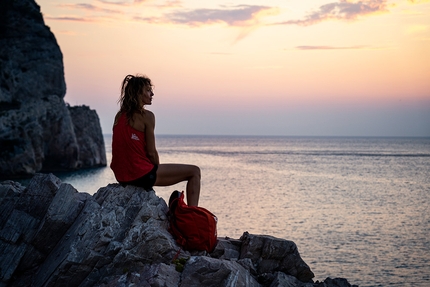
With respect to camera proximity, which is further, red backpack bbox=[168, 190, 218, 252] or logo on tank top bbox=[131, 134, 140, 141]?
logo on tank top bbox=[131, 134, 140, 141]

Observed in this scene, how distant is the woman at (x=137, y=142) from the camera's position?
9.38 metres

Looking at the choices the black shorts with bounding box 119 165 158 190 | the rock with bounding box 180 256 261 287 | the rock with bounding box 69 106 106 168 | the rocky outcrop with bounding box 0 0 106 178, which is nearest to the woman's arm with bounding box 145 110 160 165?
the black shorts with bounding box 119 165 158 190

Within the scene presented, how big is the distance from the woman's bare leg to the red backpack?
0.43 metres

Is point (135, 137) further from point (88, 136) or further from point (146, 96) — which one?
point (88, 136)

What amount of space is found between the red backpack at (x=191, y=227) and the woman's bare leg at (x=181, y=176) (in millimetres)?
427

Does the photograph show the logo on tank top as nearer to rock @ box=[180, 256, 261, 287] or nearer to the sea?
rock @ box=[180, 256, 261, 287]

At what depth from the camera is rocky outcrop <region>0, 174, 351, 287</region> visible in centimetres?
803

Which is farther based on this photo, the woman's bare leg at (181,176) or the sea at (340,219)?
the sea at (340,219)

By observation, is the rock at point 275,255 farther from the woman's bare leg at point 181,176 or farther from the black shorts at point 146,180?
the black shorts at point 146,180

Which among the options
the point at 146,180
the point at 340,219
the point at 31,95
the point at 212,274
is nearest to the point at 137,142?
the point at 146,180

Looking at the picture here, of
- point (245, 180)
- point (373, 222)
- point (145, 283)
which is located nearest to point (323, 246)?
point (373, 222)

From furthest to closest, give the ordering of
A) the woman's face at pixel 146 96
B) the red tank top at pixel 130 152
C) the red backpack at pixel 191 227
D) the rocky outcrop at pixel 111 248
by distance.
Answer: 1. the red tank top at pixel 130 152
2. the woman's face at pixel 146 96
3. the red backpack at pixel 191 227
4. the rocky outcrop at pixel 111 248

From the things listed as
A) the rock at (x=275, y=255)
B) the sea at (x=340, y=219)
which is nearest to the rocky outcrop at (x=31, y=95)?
the sea at (x=340, y=219)

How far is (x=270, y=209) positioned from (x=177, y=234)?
89.5 ft
